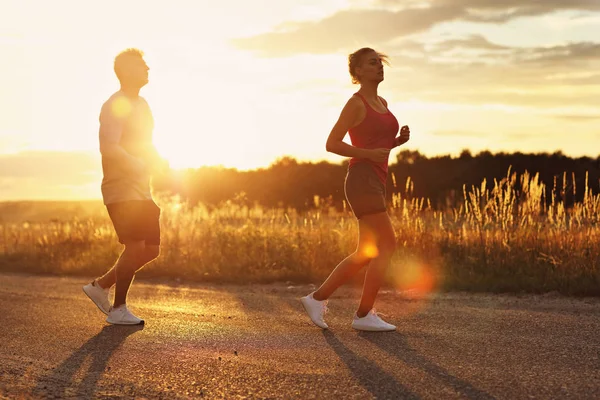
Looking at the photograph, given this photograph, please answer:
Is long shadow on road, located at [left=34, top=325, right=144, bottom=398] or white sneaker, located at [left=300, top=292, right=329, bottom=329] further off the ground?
white sneaker, located at [left=300, top=292, right=329, bottom=329]

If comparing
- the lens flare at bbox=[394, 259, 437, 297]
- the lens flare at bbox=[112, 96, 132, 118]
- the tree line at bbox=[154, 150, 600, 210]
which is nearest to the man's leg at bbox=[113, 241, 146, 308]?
the lens flare at bbox=[112, 96, 132, 118]

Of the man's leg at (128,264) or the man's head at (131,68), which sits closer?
the man's head at (131,68)

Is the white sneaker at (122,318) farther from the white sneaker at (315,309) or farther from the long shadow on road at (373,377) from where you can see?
the long shadow on road at (373,377)

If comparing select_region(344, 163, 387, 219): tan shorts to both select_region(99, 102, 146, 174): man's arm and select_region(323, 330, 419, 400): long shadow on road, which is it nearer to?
select_region(323, 330, 419, 400): long shadow on road

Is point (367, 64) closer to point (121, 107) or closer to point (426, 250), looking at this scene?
point (121, 107)

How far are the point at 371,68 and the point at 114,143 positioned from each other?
2.25 meters

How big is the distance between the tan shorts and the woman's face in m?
0.71

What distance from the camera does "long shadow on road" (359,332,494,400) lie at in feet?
14.6

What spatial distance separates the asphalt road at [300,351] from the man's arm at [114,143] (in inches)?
57.2

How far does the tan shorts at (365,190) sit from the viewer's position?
6027 mm

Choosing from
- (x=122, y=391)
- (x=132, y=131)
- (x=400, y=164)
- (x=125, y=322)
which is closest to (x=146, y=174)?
(x=132, y=131)

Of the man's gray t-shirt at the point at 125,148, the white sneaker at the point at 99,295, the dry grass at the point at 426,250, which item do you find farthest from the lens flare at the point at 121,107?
the dry grass at the point at 426,250

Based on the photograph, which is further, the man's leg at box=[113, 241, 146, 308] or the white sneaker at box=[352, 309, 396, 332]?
the man's leg at box=[113, 241, 146, 308]

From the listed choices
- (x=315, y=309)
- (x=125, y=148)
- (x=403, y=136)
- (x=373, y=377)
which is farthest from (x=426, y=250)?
(x=373, y=377)
